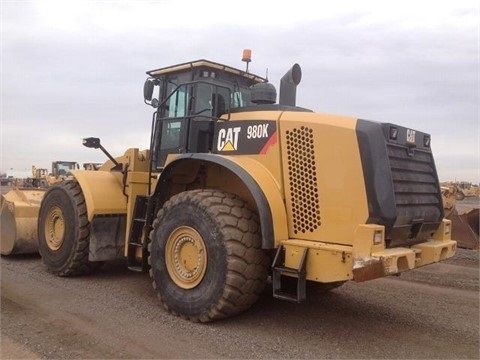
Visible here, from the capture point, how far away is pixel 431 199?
16.9 ft

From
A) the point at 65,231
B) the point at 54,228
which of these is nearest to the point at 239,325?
the point at 65,231

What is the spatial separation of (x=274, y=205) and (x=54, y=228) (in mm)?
3892

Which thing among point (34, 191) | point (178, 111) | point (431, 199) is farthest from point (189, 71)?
point (34, 191)

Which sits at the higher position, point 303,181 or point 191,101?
point 191,101

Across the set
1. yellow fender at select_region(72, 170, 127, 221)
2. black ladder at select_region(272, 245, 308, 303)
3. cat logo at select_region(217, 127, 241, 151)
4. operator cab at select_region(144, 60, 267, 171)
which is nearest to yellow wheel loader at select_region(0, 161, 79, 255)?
yellow fender at select_region(72, 170, 127, 221)

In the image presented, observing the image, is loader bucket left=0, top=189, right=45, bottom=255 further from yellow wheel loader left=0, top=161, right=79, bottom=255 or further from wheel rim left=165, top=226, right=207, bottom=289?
wheel rim left=165, top=226, right=207, bottom=289

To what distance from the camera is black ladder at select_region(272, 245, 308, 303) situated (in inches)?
168

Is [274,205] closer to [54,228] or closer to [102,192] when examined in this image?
[102,192]

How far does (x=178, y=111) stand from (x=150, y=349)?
10.1 feet

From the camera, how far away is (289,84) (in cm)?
592

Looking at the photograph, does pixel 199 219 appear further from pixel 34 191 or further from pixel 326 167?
pixel 34 191

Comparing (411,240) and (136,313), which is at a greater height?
(411,240)

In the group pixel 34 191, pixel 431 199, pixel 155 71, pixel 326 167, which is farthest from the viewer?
pixel 34 191

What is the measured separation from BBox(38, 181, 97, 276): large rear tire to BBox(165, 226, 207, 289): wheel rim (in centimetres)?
190
